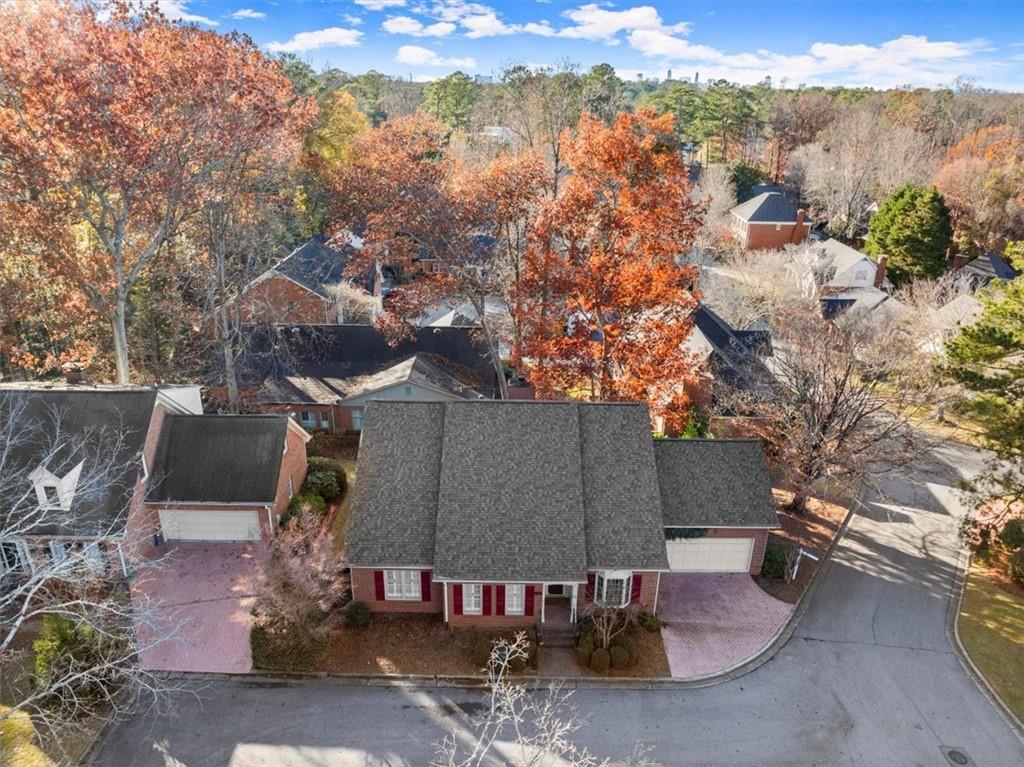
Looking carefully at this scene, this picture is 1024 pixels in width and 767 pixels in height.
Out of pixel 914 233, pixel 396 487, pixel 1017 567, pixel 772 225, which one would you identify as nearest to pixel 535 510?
pixel 396 487

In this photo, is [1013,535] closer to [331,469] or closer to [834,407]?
[834,407]

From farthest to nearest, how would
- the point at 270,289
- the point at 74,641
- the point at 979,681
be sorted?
the point at 270,289
the point at 979,681
the point at 74,641

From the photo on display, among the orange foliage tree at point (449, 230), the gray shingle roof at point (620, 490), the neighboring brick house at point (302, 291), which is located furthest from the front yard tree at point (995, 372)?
the neighboring brick house at point (302, 291)

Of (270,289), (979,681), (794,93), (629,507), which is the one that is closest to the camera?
(979,681)

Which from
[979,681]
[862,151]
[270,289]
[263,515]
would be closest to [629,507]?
[979,681]

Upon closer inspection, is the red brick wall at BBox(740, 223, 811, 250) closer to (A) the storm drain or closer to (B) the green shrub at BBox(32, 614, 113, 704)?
(A) the storm drain

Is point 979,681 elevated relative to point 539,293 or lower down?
lower down

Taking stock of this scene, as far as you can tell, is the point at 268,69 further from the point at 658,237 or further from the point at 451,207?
the point at 658,237
